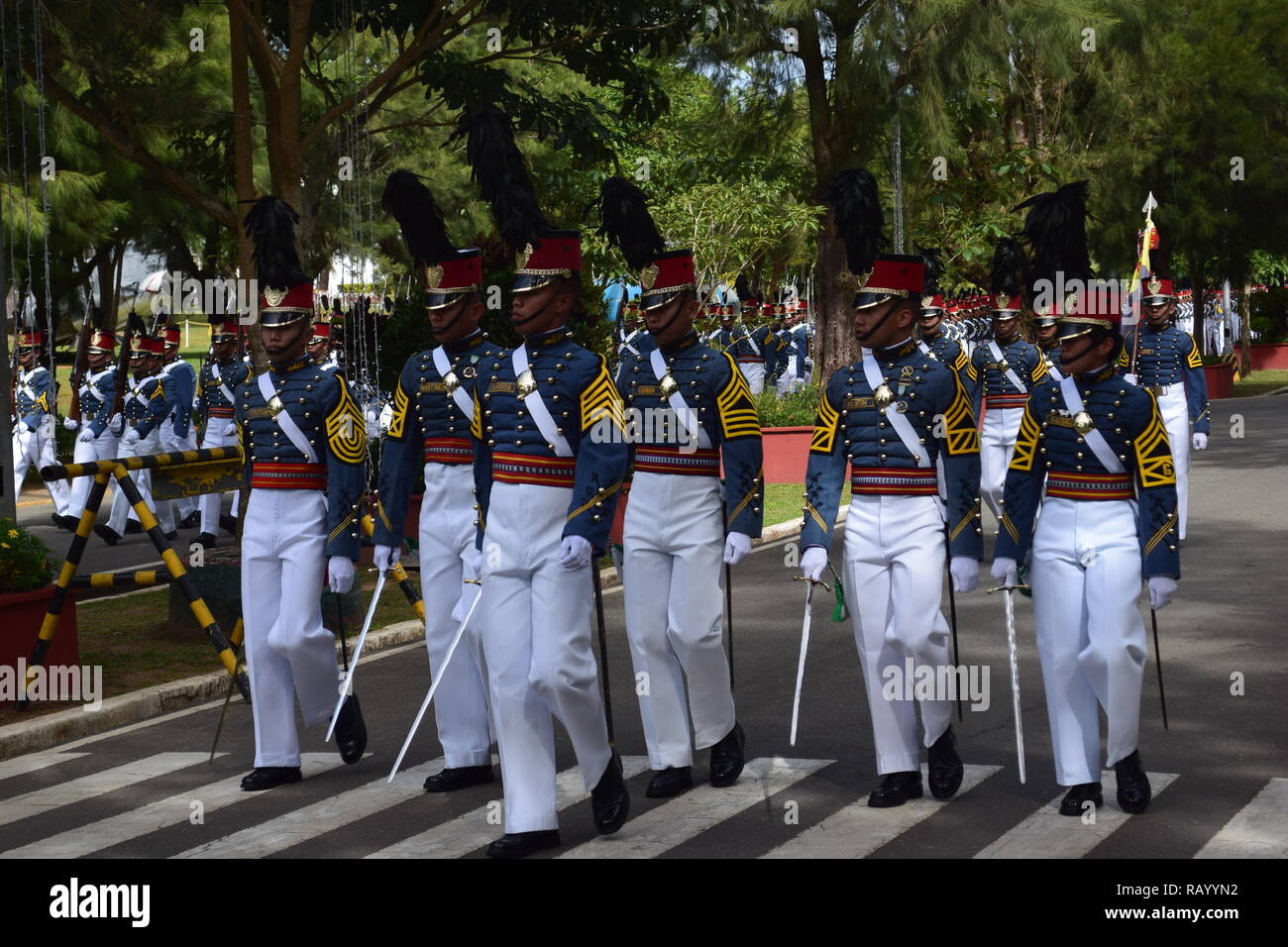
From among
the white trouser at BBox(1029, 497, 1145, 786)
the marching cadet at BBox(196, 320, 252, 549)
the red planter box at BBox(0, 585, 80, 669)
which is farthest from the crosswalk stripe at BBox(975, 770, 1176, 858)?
the marching cadet at BBox(196, 320, 252, 549)

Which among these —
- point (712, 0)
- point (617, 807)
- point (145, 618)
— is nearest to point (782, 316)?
point (712, 0)

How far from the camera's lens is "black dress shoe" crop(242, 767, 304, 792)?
8.20m

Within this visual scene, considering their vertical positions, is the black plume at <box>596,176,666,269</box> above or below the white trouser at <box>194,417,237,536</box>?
above

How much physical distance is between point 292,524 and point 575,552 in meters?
2.07

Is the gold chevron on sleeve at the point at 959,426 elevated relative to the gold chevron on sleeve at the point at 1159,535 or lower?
elevated

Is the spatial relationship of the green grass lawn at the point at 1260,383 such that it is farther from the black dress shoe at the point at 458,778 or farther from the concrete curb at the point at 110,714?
the black dress shoe at the point at 458,778

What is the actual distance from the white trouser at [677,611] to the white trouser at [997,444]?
25.2 feet

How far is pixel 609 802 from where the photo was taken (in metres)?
7.12

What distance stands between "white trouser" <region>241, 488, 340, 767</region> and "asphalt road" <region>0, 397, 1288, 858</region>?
33 cm

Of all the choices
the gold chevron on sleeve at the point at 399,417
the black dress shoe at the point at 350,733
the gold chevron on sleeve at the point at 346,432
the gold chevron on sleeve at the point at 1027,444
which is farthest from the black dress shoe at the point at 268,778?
the gold chevron on sleeve at the point at 1027,444

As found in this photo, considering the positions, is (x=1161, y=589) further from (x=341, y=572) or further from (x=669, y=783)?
(x=341, y=572)

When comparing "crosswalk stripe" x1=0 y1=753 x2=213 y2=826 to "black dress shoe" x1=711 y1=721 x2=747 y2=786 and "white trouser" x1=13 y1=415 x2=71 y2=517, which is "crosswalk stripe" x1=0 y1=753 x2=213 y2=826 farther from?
"white trouser" x1=13 y1=415 x2=71 y2=517

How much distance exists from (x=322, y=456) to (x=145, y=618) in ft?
17.0

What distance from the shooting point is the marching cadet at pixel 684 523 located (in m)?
7.98
